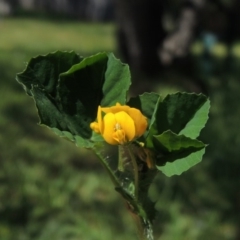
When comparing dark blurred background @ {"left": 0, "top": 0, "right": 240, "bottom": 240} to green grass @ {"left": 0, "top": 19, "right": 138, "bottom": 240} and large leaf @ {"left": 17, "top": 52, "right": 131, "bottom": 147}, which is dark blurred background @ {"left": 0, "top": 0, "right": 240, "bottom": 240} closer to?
green grass @ {"left": 0, "top": 19, "right": 138, "bottom": 240}

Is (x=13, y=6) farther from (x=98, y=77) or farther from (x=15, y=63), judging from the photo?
(x=98, y=77)

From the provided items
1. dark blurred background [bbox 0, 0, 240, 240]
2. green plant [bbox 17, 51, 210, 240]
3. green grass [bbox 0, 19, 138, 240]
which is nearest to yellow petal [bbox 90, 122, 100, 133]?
green plant [bbox 17, 51, 210, 240]

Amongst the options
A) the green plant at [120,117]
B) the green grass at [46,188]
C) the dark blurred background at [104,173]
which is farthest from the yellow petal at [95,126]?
the green grass at [46,188]

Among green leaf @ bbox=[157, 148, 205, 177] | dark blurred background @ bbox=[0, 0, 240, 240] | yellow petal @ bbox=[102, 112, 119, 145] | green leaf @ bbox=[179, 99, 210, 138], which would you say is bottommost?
dark blurred background @ bbox=[0, 0, 240, 240]

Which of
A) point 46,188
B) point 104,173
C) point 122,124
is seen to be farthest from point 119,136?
point 104,173

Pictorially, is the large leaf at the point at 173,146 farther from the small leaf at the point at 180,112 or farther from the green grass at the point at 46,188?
the green grass at the point at 46,188

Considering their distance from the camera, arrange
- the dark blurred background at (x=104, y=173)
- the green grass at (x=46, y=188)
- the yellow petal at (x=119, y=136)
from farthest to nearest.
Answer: the dark blurred background at (x=104, y=173) < the green grass at (x=46, y=188) < the yellow petal at (x=119, y=136)
